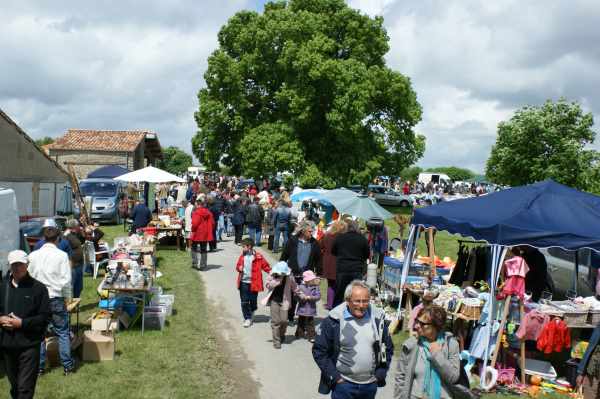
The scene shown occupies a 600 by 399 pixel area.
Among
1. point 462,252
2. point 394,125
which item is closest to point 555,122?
point 394,125

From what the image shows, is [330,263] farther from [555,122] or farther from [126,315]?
[555,122]

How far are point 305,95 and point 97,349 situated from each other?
24960 mm

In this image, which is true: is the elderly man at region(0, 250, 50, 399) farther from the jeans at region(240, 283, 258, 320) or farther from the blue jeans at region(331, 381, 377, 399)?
the jeans at region(240, 283, 258, 320)

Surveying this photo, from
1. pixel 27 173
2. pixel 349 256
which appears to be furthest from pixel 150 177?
pixel 349 256

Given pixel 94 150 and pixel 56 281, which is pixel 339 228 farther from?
pixel 94 150

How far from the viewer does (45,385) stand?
644 centimetres

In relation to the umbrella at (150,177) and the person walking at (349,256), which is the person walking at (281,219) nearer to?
the umbrella at (150,177)

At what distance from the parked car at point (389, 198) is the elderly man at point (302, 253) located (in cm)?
3489

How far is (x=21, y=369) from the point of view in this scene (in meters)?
5.21

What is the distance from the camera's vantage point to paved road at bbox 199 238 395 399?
672 cm

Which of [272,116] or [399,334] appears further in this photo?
[272,116]

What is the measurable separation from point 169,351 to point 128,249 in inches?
197

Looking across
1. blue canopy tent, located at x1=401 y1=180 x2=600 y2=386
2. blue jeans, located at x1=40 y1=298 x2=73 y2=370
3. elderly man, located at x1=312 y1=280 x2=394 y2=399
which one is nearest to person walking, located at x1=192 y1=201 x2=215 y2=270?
blue canopy tent, located at x1=401 y1=180 x2=600 y2=386

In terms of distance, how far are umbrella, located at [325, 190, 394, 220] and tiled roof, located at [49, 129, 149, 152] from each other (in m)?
31.4
